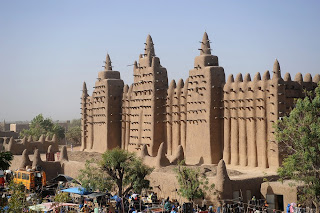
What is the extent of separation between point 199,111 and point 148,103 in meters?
5.98

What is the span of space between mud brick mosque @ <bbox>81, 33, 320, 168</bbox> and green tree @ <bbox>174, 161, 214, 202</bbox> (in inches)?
192

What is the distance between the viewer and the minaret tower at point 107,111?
44.3 meters

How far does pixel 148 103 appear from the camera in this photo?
39.1 meters

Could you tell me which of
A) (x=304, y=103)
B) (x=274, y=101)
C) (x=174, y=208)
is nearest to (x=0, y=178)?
(x=174, y=208)

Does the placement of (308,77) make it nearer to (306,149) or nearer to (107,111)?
(306,149)

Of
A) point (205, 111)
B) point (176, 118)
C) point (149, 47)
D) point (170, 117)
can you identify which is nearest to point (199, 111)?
point (205, 111)

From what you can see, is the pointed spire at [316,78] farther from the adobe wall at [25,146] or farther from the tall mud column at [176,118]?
the adobe wall at [25,146]

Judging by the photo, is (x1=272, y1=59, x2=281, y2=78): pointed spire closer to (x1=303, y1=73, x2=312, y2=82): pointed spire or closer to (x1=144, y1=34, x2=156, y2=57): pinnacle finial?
(x1=303, y1=73, x2=312, y2=82): pointed spire

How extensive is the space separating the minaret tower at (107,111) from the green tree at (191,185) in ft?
64.8

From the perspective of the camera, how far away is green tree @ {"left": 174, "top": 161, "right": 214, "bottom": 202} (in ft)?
78.1

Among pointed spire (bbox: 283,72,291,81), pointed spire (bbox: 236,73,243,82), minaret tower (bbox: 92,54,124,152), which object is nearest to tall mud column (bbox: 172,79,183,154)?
pointed spire (bbox: 236,73,243,82)

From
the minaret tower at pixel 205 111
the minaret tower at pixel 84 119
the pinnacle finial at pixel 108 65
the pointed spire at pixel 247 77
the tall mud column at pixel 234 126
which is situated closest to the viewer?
the pointed spire at pixel 247 77

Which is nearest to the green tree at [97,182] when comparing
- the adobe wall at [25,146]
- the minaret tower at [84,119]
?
the adobe wall at [25,146]

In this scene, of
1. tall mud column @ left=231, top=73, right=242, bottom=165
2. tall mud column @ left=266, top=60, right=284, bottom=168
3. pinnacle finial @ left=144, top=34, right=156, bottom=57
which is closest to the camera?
tall mud column @ left=266, top=60, right=284, bottom=168
